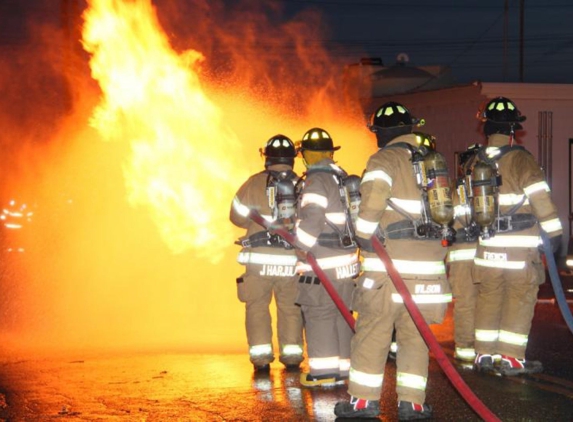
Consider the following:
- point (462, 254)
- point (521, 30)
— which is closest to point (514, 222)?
point (462, 254)

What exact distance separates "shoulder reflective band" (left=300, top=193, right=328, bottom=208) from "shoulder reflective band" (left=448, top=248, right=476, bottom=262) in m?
1.94

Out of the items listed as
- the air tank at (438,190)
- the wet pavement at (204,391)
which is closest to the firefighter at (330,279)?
the wet pavement at (204,391)

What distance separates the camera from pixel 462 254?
920 centimetres

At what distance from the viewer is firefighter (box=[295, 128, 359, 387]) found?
792cm

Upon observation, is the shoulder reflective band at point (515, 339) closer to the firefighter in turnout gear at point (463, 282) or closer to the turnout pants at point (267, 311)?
the firefighter in turnout gear at point (463, 282)

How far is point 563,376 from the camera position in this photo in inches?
327

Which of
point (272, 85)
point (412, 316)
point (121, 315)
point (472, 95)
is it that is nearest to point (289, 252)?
point (412, 316)

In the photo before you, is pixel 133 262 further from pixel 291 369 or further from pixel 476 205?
pixel 476 205

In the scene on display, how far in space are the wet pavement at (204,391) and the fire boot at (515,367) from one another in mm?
73

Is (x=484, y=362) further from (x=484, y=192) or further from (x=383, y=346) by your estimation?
(x=383, y=346)

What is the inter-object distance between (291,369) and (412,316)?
2.39 meters

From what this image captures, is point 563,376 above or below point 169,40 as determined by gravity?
below

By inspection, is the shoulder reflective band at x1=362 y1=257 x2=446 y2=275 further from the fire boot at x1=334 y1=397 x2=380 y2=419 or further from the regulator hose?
the regulator hose

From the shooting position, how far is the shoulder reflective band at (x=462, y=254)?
361 inches
